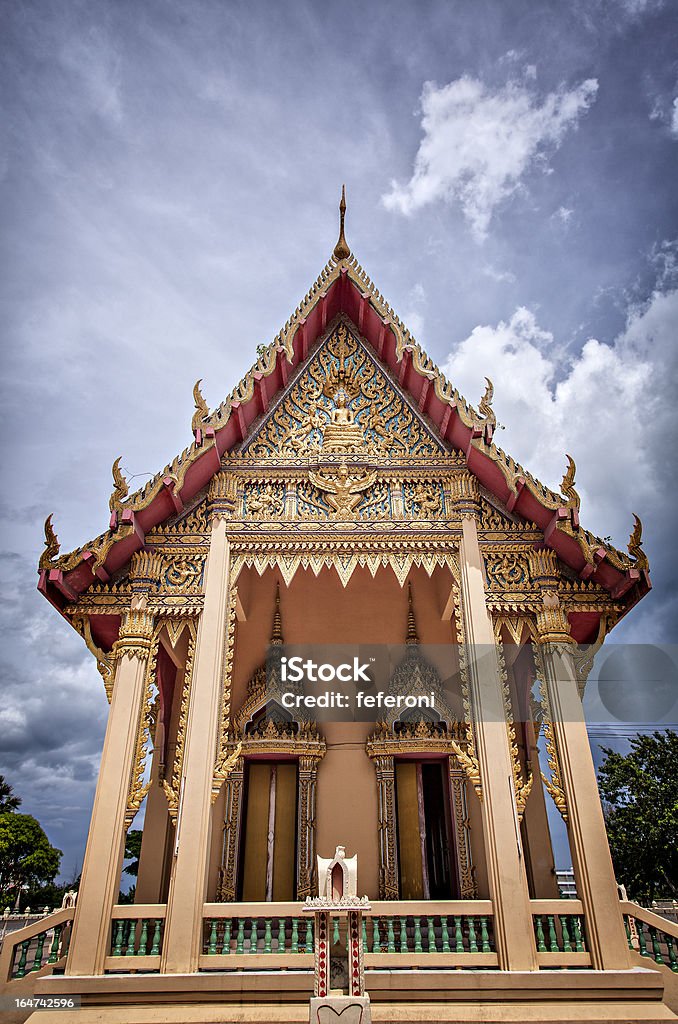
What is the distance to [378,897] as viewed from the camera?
7.64m

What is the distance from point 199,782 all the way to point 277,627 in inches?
135

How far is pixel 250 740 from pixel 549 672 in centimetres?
403

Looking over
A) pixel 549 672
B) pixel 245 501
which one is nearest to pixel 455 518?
pixel 549 672

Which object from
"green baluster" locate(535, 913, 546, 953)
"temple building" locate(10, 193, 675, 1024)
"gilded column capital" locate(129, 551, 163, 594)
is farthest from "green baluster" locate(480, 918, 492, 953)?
"gilded column capital" locate(129, 551, 163, 594)

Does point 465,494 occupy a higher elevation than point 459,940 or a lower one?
higher

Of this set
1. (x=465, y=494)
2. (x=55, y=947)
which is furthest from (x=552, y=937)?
(x=55, y=947)

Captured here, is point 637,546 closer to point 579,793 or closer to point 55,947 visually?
point 579,793

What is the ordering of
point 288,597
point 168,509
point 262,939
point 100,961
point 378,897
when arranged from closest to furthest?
1. point 100,961
2. point 262,939
3. point 168,509
4. point 378,897
5. point 288,597

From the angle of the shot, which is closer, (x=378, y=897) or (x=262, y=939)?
(x=262, y=939)

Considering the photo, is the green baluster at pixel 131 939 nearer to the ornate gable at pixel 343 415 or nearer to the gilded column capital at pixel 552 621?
the gilded column capital at pixel 552 621

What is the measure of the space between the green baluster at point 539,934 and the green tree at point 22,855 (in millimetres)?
30640

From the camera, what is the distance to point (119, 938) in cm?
526

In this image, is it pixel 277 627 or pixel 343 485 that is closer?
pixel 343 485

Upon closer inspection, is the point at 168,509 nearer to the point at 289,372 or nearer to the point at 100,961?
the point at 289,372
